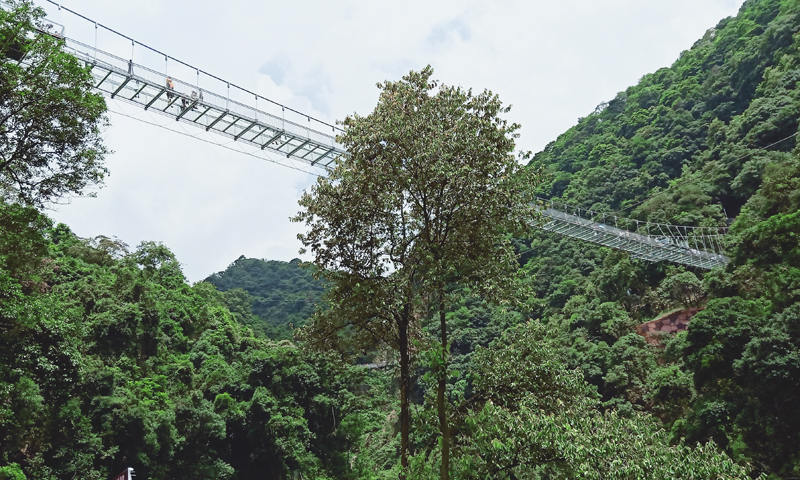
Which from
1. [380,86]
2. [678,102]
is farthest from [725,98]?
[380,86]

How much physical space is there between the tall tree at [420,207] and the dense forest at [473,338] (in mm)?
87

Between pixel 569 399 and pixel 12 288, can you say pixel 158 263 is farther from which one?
pixel 569 399

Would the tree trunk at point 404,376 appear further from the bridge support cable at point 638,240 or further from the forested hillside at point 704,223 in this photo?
the bridge support cable at point 638,240

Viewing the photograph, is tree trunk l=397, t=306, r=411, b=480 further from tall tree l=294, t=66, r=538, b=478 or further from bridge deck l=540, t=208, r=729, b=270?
bridge deck l=540, t=208, r=729, b=270

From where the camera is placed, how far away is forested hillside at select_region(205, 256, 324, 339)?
5219 centimetres

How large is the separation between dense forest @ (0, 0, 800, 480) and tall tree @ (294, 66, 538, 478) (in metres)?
0.09

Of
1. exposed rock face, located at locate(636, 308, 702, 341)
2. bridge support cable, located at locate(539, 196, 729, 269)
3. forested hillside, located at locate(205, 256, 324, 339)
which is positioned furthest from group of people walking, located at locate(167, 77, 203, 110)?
forested hillside, located at locate(205, 256, 324, 339)

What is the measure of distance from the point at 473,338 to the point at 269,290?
33.6m

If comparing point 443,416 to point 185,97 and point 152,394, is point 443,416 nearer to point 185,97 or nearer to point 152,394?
point 185,97

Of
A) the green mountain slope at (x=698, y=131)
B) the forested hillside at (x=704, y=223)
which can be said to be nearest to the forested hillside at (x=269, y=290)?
the forested hillside at (x=704, y=223)

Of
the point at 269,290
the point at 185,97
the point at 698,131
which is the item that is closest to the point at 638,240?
the point at 185,97

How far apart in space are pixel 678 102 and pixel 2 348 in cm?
5058

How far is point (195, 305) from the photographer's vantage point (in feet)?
107

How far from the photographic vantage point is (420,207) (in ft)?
24.2
